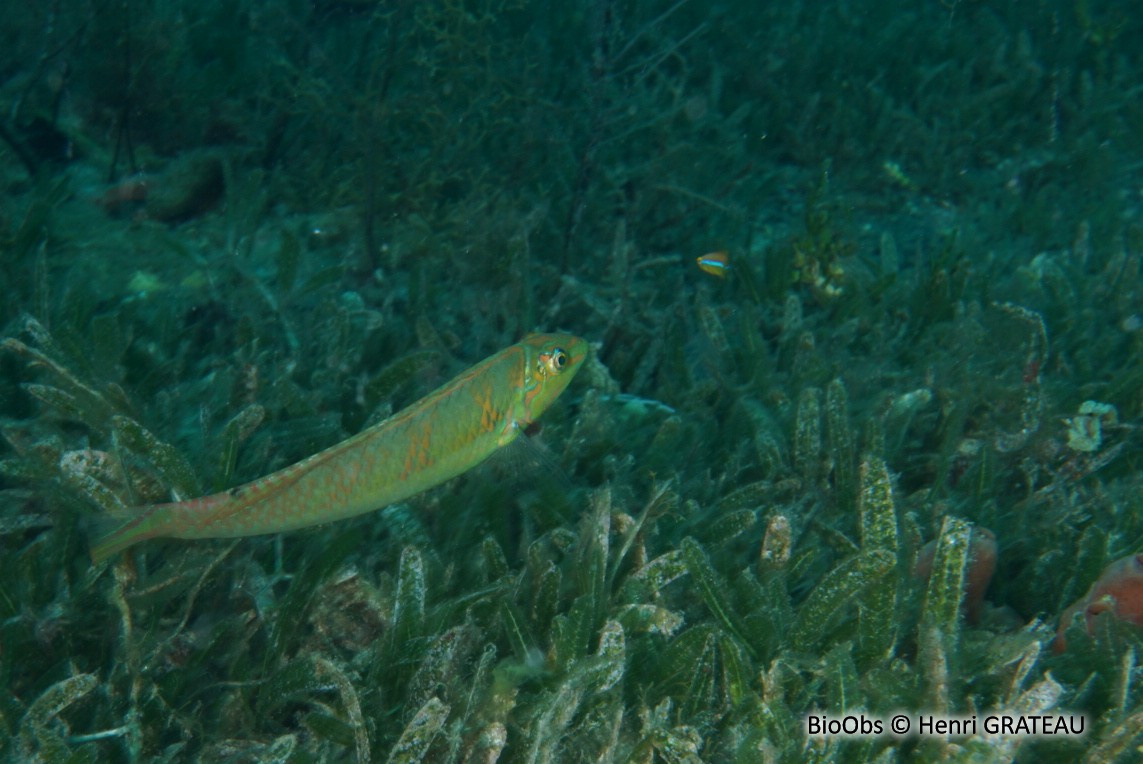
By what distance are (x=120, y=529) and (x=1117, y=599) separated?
3592 millimetres

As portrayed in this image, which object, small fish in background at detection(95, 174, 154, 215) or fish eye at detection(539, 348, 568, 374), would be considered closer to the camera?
fish eye at detection(539, 348, 568, 374)

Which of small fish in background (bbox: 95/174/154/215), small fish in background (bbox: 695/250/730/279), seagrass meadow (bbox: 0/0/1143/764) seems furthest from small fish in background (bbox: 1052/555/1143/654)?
small fish in background (bbox: 95/174/154/215)

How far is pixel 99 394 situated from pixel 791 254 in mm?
4676

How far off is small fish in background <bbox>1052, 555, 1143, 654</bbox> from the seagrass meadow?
0.01m

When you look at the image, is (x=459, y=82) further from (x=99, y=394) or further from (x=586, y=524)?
(x=586, y=524)

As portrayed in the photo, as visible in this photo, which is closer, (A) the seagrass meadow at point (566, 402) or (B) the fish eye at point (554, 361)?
(A) the seagrass meadow at point (566, 402)

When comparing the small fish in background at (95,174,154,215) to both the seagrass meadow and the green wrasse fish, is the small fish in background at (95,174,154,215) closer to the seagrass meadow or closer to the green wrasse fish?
the seagrass meadow

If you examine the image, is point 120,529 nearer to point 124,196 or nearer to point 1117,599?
point 1117,599

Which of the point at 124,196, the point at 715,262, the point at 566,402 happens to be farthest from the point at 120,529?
the point at 124,196

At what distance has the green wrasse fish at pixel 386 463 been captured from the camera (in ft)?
7.89

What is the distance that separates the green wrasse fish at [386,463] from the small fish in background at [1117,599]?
2.19 m

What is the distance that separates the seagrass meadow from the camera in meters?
2.41

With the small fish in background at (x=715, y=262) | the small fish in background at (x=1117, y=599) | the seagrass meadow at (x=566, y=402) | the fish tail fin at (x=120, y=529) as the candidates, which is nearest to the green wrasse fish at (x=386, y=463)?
the fish tail fin at (x=120, y=529)

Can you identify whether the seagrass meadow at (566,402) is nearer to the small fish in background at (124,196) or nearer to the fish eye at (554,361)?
the small fish in background at (124,196)
